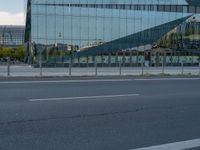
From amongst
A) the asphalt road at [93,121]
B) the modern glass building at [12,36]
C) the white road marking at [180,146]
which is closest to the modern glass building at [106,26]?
the asphalt road at [93,121]

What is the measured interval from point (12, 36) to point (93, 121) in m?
138

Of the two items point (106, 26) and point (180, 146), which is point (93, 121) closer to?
point (180, 146)

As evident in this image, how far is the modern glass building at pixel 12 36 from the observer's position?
14049 cm

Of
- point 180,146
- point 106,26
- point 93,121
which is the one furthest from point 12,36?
point 180,146

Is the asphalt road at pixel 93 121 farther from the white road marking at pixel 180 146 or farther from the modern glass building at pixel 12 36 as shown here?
the modern glass building at pixel 12 36

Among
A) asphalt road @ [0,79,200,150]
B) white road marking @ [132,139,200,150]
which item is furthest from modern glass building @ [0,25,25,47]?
white road marking @ [132,139,200,150]

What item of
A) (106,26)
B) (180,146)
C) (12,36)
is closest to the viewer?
(180,146)

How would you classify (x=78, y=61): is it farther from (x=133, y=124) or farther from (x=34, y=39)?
(x=133, y=124)

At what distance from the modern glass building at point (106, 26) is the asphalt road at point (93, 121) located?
1634 inches

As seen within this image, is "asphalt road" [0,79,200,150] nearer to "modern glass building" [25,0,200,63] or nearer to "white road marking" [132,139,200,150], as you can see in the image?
"white road marking" [132,139,200,150]

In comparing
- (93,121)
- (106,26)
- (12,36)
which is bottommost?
(93,121)

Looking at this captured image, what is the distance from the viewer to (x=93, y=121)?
30.2ft

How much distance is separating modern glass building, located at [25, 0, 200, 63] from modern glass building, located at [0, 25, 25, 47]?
77941 millimetres

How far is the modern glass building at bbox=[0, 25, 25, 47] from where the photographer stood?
461 feet
